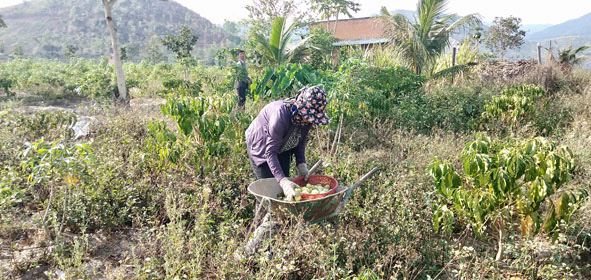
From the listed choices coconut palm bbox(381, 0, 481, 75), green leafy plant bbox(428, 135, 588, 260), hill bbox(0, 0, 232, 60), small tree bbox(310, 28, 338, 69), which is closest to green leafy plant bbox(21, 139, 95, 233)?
green leafy plant bbox(428, 135, 588, 260)

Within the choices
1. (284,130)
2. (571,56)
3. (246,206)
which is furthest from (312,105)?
(571,56)

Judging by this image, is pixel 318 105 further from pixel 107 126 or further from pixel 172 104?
pixel 107 126

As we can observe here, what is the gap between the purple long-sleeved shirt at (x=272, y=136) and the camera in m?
2.63

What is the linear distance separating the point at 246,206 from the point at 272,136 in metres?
1.08

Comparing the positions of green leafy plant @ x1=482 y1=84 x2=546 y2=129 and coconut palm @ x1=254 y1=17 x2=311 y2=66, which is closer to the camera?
green leafy plant @ x1=482 y1=84 x2=546 y2=129

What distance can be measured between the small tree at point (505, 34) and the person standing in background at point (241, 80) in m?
21.9

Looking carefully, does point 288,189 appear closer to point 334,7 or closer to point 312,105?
point 312,105

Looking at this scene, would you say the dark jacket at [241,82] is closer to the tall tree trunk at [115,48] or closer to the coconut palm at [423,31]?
the tall tree trunk at [115,48]

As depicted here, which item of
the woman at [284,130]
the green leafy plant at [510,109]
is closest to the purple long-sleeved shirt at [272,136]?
the woman at [284,130]

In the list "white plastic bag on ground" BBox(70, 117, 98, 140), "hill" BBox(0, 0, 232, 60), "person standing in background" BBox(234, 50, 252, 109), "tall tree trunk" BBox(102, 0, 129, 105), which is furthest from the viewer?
"hill" BBox(0, 0, 232, 60)

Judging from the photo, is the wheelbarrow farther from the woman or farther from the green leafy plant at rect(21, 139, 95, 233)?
the green leafy plant at rect(21, 139, 95, 233)

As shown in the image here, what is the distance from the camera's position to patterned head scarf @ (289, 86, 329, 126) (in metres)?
2.53

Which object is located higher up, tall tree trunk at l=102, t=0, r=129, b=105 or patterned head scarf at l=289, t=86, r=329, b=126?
tall tree trunk at l=102, t=0, r=129, b=105

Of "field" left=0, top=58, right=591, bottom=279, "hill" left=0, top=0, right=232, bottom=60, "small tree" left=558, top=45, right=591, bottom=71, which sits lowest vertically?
"field" left=0, top=58, right=591, bottom=279
